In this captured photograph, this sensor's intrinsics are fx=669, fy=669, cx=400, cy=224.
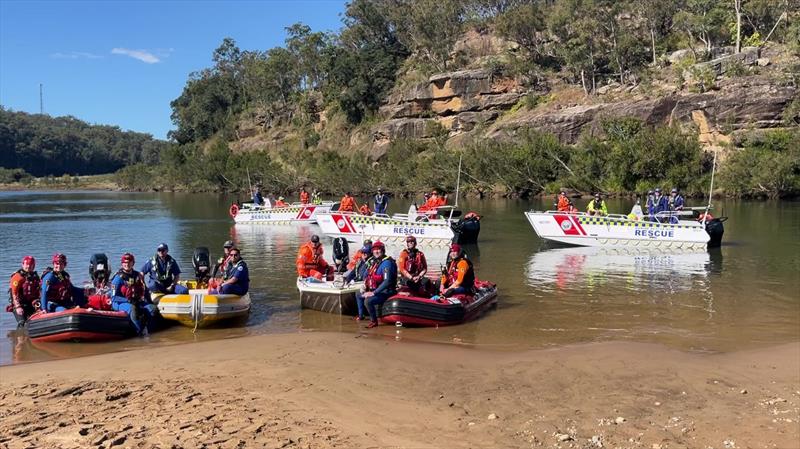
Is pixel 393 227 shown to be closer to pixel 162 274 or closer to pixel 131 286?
pixel 162 274

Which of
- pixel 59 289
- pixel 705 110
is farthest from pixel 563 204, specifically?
pixel 705 110

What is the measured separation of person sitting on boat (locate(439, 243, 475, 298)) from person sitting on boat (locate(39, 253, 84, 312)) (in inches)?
285

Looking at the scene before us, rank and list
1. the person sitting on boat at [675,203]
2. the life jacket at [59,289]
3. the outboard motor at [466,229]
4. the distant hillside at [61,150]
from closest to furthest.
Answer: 1. the life jacket at [59,289]
2. the person sitting on boat at [675,203]
3. the outboard motor at [466,229]
4. the distant hillside at [61,150]

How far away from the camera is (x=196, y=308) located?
514 inches

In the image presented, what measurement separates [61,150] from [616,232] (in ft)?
564

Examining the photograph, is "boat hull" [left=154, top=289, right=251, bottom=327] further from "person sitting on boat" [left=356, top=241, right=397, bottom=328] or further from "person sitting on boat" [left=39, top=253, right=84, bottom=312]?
"person sitting on boat" [left=356, top=241, right=397, bottom=328]

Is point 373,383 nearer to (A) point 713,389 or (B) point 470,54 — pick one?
(A) point 713,389

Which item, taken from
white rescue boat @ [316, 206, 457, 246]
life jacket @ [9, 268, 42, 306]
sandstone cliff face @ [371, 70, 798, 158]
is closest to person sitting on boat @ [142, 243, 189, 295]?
life jacket @ [9, 268, 42, 306]

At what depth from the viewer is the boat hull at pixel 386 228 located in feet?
84.5

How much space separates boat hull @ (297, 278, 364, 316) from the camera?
13.8 metres

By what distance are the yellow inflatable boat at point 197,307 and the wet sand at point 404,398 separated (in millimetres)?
1763

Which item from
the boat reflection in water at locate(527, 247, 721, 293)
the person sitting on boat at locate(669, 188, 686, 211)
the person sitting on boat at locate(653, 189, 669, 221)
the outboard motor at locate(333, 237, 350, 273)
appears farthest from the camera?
the person sitting on boat at locate(653, 189, 669, 221)

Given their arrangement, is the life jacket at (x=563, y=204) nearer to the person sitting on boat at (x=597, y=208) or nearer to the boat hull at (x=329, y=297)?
the person sitting on boat at (x=597, y=208)

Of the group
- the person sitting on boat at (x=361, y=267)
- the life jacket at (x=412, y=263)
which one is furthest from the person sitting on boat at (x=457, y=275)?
the person sitting on boat at (x=361, y=267)
